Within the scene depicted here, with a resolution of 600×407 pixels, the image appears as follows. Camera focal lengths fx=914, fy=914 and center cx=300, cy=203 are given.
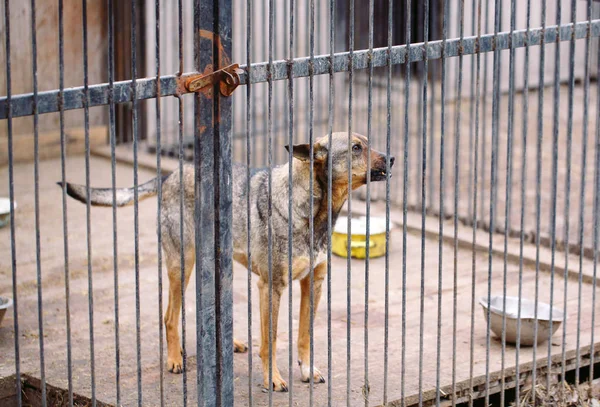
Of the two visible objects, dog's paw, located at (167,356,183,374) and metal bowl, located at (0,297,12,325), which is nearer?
dog's paw, located at (167,356,183,374)

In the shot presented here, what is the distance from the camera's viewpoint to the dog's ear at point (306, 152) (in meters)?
4.87

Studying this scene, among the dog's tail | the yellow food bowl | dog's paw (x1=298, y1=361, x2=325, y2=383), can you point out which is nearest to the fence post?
the dog's tail

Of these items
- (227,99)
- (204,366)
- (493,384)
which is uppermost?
(227,99)

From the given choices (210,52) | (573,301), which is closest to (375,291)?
(573,301)

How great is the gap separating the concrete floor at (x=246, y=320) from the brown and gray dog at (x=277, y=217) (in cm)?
24

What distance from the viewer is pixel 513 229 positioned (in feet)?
29.8

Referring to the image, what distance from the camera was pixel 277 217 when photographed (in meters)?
5.58

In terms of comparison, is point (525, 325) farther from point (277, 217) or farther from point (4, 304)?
point (4, 304)

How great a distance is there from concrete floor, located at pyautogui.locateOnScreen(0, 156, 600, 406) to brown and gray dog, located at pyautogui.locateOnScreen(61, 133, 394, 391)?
0.24 metres

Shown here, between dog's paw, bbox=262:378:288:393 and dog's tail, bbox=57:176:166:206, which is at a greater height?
dog's tail, bbox=57:176:166:206

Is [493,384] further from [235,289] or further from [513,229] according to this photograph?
[513,229]

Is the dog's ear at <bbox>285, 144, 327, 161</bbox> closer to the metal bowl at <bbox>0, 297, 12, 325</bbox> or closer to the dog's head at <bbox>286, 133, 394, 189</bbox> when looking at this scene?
the dog's head at <bbox>286, 133, 394, 189</bbox>

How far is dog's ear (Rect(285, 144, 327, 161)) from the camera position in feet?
16.0

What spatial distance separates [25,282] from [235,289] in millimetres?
1721
